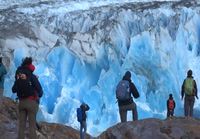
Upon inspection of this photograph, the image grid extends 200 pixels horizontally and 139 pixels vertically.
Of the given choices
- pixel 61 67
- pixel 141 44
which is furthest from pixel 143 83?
pixel 61 67

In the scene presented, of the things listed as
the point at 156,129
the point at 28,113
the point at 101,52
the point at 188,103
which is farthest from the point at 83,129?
the point at 101,52

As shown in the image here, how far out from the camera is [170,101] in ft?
43.3

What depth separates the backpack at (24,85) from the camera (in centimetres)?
680

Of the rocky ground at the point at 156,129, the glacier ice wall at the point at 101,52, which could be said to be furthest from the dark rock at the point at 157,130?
the glacier ice wall at the point at 101,52

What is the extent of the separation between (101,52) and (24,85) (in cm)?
960

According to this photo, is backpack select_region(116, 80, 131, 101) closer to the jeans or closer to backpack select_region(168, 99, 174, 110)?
the jeans

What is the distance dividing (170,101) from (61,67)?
154 inches

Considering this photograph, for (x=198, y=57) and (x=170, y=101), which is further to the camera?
(x=198, y=57)

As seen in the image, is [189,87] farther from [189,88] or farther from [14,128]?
[14,128]

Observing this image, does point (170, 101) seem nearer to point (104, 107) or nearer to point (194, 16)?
point (104, 107)

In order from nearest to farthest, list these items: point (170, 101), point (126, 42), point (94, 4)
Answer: point (170, 101) → point (126, 42) → point (94, 4)

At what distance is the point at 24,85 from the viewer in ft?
22.4

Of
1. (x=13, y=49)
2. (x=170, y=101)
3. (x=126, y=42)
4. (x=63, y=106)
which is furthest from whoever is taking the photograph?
(x=126, y=42)

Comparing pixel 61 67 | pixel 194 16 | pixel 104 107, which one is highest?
pixel 194 16
